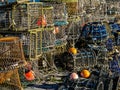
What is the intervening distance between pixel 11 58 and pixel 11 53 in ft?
0.55

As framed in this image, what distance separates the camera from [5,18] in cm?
1033

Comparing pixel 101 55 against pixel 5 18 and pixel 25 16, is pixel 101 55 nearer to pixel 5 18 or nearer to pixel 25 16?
pixel 25 16

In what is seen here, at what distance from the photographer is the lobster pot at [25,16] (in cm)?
1000

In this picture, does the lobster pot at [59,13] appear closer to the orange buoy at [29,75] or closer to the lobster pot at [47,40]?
the lobster pot at [47,40]

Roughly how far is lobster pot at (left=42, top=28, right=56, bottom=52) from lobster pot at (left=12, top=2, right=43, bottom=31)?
764 mm

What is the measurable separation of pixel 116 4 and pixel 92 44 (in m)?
10.6

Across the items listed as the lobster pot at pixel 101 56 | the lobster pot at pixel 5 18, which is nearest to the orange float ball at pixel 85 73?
the lobster pot at pixel 101 56

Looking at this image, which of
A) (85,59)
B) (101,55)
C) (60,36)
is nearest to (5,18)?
(60,36)

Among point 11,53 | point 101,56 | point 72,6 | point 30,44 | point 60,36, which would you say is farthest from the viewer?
point 72,6

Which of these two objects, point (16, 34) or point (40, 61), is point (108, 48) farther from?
point (16, 34)

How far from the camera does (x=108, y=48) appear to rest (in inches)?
499

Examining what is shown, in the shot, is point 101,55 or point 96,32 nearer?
point 101,55

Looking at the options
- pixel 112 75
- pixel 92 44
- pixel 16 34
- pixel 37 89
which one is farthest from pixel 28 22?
pixel 92 44

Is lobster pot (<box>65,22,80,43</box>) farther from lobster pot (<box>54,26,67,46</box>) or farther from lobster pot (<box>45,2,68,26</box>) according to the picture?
lobster pot (<box>45,2,68,26</box>)
